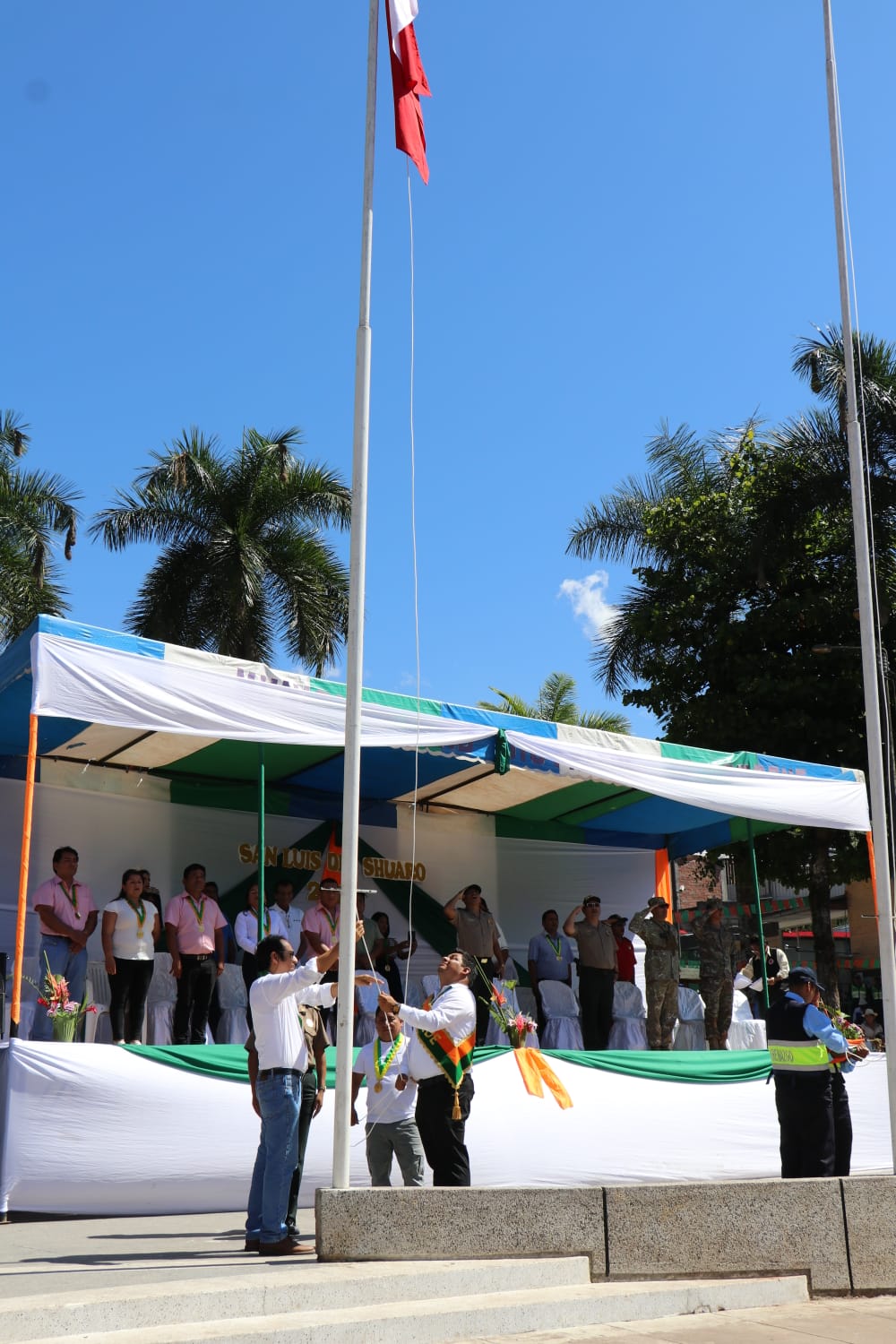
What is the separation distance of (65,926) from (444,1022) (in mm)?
4307

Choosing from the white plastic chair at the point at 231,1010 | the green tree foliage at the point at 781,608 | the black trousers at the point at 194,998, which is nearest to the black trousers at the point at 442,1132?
the black trousers at the point at 194,998

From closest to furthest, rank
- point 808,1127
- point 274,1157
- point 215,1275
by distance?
point 215,1275
point 274,1157
point 808,1127

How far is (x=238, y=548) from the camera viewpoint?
24453 mm

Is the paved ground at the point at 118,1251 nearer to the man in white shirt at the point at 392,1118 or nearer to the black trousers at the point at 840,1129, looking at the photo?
the man in white shirt at the point at 392,1118

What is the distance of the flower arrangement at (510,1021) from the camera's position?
10.6m

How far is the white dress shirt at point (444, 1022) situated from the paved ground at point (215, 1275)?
1288 millimetres

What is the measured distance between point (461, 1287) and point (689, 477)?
20923 millimetres

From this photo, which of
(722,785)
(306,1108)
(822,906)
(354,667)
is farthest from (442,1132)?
(822,906)

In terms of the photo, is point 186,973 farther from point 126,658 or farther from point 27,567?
point 27,567

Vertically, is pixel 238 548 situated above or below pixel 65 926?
above

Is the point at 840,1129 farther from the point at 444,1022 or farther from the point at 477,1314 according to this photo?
the point at 477,1314

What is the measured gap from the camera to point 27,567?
23578 millimetres

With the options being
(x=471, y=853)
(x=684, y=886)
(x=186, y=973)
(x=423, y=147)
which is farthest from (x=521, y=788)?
(x=684, y=886)

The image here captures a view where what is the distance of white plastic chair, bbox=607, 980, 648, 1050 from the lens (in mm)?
13789
